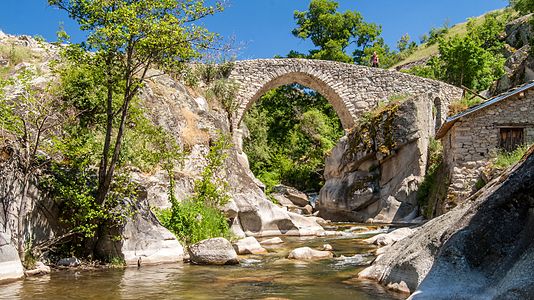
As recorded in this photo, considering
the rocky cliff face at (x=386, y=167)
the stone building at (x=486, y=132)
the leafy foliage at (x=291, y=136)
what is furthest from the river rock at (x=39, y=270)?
the leafy foliage at (x=291, y=136)

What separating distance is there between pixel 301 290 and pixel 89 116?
6.93m

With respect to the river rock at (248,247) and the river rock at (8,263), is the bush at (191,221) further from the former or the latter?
the river rock at (8,263)

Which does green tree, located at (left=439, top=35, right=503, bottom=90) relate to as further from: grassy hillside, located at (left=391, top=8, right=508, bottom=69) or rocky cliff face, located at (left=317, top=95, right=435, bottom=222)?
grassy hillside, located at (left=391, top=8, right=508, bottom=69)

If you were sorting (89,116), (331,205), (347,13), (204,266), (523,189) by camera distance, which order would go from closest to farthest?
(523,189) < (204,266) < (89,116) < (331,205) < (347,13)

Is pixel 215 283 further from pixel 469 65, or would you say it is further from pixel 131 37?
pixel 469 65

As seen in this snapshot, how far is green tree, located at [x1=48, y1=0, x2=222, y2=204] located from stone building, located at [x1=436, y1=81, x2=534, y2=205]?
314 inches

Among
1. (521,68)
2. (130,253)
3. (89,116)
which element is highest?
(521,68)

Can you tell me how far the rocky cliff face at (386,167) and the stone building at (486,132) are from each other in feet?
11.3

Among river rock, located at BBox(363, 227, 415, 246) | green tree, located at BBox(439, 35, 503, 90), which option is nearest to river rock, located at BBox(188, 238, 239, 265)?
river rock, located at BBox(363, 227, 415, 246)

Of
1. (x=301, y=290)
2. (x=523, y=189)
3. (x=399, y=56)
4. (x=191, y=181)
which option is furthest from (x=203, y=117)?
(x=399, y=56)

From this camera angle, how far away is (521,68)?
19.3 meters

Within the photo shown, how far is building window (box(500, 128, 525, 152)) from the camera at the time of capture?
12.9 metres

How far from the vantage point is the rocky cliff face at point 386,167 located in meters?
17.1

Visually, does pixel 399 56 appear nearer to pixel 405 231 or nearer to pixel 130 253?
pixel 405 231
